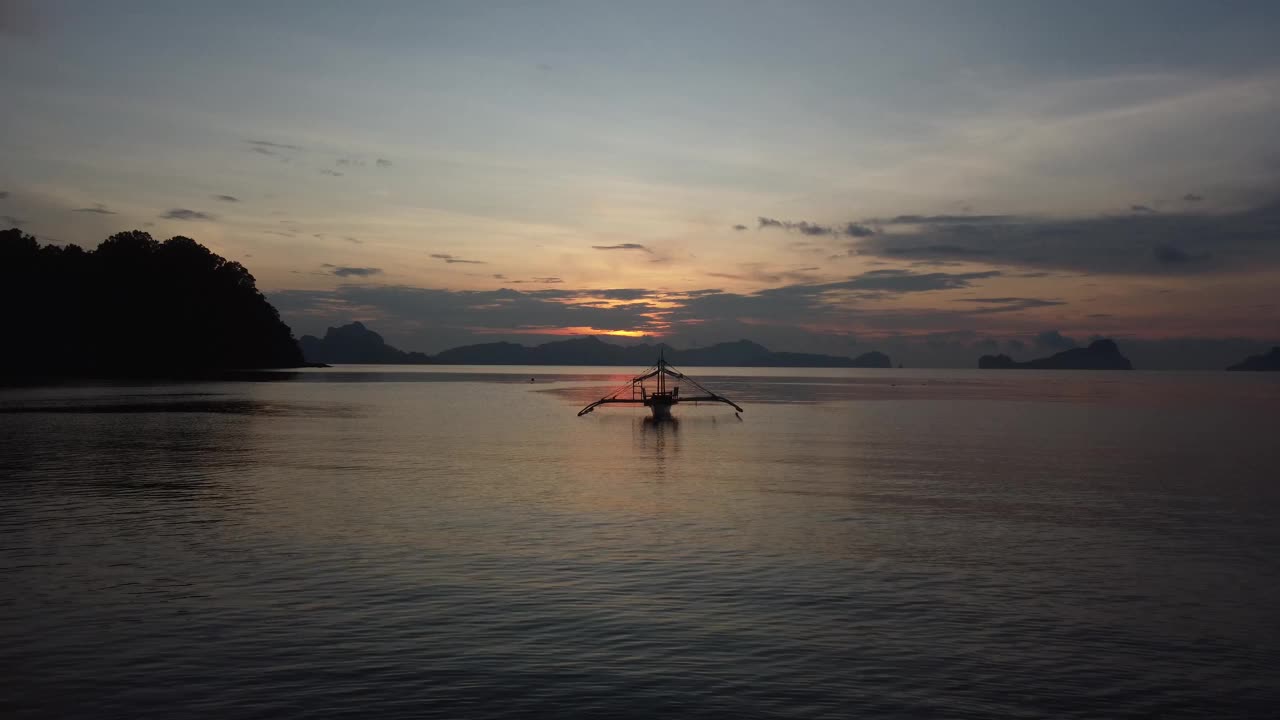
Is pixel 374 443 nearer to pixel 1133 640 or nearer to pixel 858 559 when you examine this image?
pixel 858 559

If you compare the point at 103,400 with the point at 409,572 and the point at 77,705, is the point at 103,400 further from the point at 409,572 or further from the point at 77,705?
the point at 77,705

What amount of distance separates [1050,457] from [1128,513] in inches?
999

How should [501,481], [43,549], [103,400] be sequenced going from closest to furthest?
[43,549]
[501,481]
[103,400]

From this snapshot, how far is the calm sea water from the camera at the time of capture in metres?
16.1

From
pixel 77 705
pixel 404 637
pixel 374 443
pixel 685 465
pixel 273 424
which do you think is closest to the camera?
pixel 77 705

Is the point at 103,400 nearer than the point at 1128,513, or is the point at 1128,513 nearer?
the point at 1128,513

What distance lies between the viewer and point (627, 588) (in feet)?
77.2

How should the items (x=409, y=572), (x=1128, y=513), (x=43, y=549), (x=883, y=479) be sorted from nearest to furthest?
(x=409, y=572), (x=43, y=549), (x=1128, y=513), (x=883, y=479)

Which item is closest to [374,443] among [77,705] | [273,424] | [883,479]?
[273,424]

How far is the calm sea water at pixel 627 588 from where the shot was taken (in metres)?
16.1

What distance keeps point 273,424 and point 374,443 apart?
67.4 feet

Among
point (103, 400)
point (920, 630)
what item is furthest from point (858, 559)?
point (103, 400)

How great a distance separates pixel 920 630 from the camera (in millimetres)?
20203

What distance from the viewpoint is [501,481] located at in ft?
151
